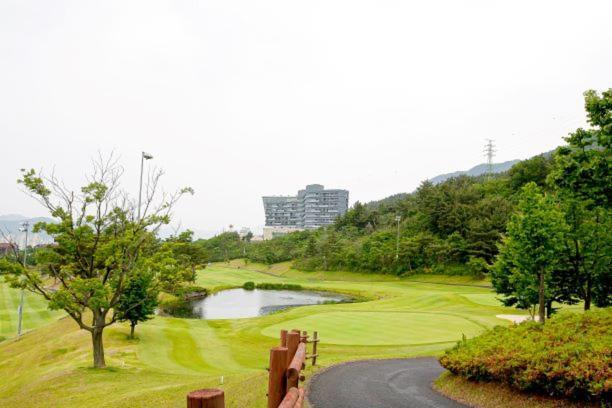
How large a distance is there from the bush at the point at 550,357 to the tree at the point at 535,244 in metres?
13.2

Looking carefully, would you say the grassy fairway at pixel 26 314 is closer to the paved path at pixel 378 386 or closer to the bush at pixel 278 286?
the paved path at pixel 378 386

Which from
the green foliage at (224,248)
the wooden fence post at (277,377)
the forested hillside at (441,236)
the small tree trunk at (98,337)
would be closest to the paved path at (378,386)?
the wooden fence post at (277,377)

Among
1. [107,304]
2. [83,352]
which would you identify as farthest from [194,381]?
[83,352]

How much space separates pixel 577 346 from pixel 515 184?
88492 mm

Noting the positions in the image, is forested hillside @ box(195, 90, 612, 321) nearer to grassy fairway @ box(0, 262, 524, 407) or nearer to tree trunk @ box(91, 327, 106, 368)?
grassy fairway @ box(0, 262, 524, 407)

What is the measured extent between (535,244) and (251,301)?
4627 cm

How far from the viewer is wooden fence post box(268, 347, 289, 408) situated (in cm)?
500

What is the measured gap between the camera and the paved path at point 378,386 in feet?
42.8

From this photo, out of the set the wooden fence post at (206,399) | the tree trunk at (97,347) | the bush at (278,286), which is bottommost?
the bush at (278,286)

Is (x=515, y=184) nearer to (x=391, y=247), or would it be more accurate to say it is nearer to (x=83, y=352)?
(x=391, y=247)

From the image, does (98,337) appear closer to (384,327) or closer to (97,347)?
(97,347)

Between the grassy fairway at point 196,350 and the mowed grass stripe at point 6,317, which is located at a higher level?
the grassy fairway at point 196,350

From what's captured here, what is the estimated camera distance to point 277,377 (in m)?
5.00

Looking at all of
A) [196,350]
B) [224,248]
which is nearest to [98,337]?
[196,350]
